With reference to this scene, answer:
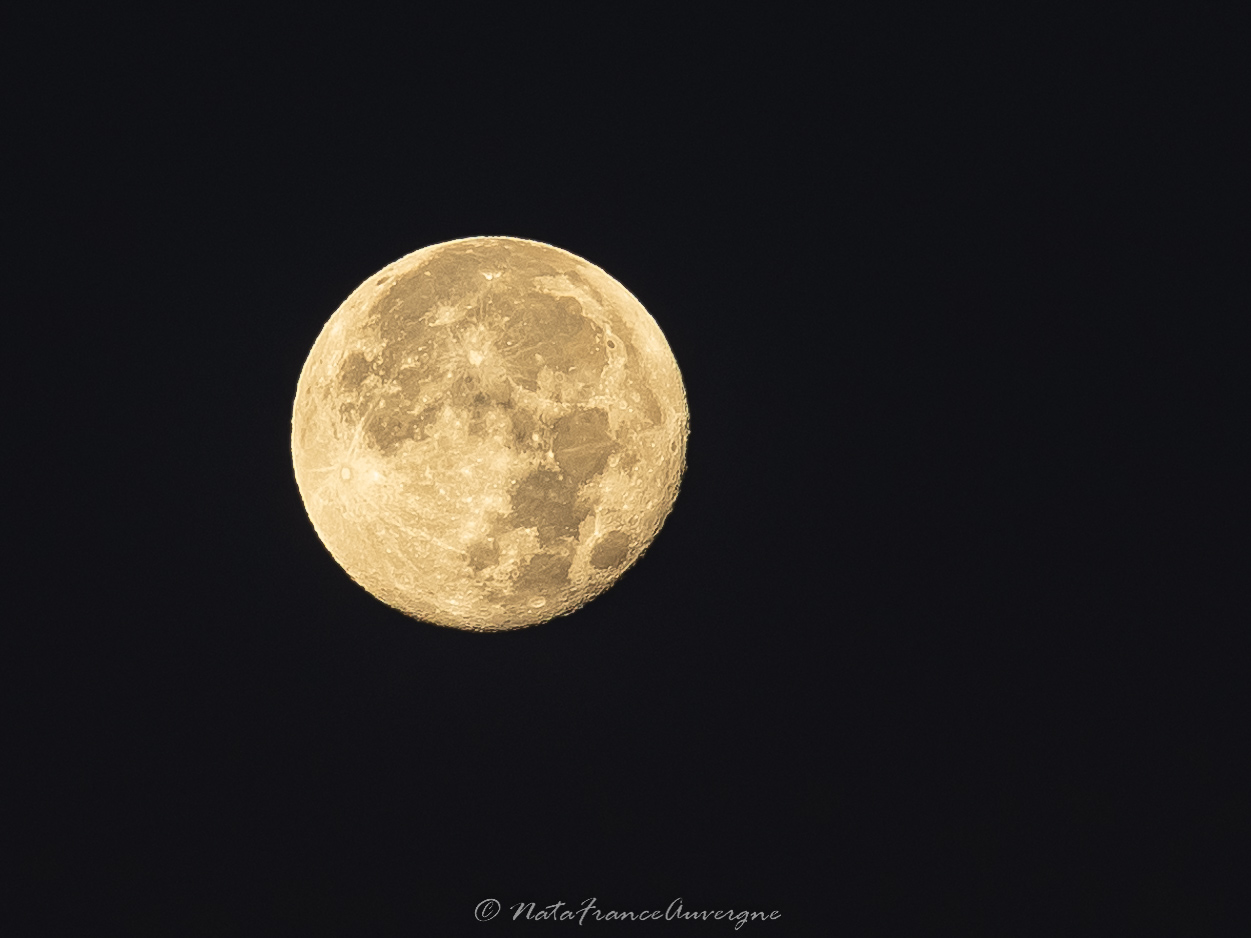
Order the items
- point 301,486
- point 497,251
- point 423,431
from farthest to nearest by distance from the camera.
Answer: point 301,486 → point 497,251 → point 423,431

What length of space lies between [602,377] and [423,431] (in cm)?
75

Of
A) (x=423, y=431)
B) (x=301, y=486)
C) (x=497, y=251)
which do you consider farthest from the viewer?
(x=301, y=486)

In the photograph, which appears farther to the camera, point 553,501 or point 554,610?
point 554,610

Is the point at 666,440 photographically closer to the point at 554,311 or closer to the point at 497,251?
the point at 554,311

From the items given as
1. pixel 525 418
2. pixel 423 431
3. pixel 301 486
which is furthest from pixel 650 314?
pixel 301 486

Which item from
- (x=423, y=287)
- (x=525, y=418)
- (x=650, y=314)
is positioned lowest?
(x=525, y=418)

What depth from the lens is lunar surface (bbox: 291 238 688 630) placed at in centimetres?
294

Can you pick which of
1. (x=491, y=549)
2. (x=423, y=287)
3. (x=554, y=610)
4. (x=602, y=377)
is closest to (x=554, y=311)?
(x=602, y=377)

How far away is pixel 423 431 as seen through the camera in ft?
9.61

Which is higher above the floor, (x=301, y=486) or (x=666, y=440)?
(x=301, y=486)

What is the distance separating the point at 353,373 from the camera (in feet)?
10.2

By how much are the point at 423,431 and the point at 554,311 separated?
0.72m

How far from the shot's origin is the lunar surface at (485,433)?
2939 millimetres

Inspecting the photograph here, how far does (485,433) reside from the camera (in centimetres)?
291
